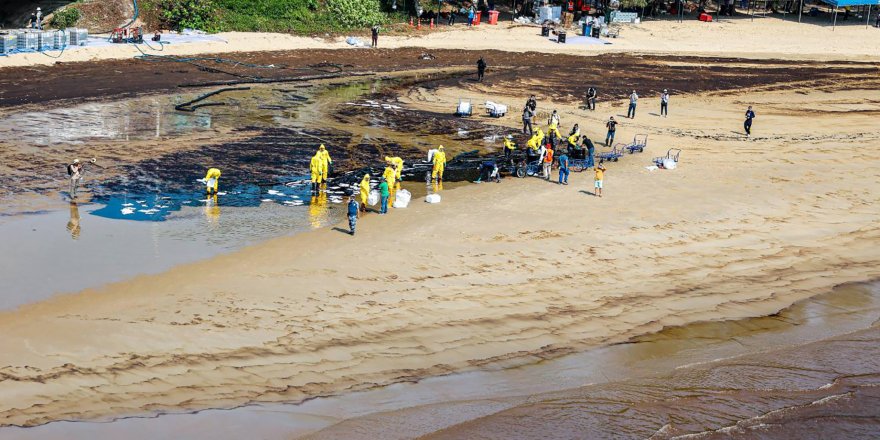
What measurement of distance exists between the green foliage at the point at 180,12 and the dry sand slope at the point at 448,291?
1244 inches

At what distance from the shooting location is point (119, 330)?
17250 millimetres

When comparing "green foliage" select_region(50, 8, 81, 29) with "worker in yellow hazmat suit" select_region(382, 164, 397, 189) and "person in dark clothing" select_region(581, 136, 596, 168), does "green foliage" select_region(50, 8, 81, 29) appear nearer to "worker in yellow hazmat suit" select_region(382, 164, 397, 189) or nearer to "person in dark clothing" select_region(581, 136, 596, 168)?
"person in dark clothing" select_region(581, 136, 596, 168)

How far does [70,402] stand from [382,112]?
28155mm

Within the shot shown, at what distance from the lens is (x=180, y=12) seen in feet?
180

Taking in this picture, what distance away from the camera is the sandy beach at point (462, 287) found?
16.0 metres

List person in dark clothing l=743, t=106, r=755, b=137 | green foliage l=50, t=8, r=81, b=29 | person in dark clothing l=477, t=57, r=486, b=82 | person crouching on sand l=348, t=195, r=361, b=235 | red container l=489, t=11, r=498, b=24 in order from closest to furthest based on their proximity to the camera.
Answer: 1. person crouching on sand l=348, t=195, r=361, b=235
2. person in dark clothing l=743, t=106, r=755, b=137
3. person in dark clothing l=477, t=57, r=486, b=82
4. green foliage l=50, t=8, r=81, b=29
5. red container l=489, t=11, r=498, b=24

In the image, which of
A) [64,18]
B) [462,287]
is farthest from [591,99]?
[64,18]

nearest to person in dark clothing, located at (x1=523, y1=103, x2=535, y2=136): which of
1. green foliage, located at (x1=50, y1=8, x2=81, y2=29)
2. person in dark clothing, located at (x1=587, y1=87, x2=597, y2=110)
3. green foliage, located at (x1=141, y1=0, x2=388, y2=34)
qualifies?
person in dark clothing, located at (x1=587, y1=87, x2=597, y2=110)

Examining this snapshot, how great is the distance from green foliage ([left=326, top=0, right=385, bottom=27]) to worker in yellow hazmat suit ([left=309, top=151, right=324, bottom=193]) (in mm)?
35034

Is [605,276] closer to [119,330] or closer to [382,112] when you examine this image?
[119,330]

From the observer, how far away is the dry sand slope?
16.0 metres

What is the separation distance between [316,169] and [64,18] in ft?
97.7

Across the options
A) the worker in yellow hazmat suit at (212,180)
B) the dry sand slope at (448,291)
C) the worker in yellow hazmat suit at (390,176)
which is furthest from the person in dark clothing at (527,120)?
the worker in yellow hazmat suit at (212,180)

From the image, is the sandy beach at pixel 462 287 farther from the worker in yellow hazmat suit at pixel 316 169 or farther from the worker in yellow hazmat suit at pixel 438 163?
the worker in yellow hazmat suit at pixel 316 169
